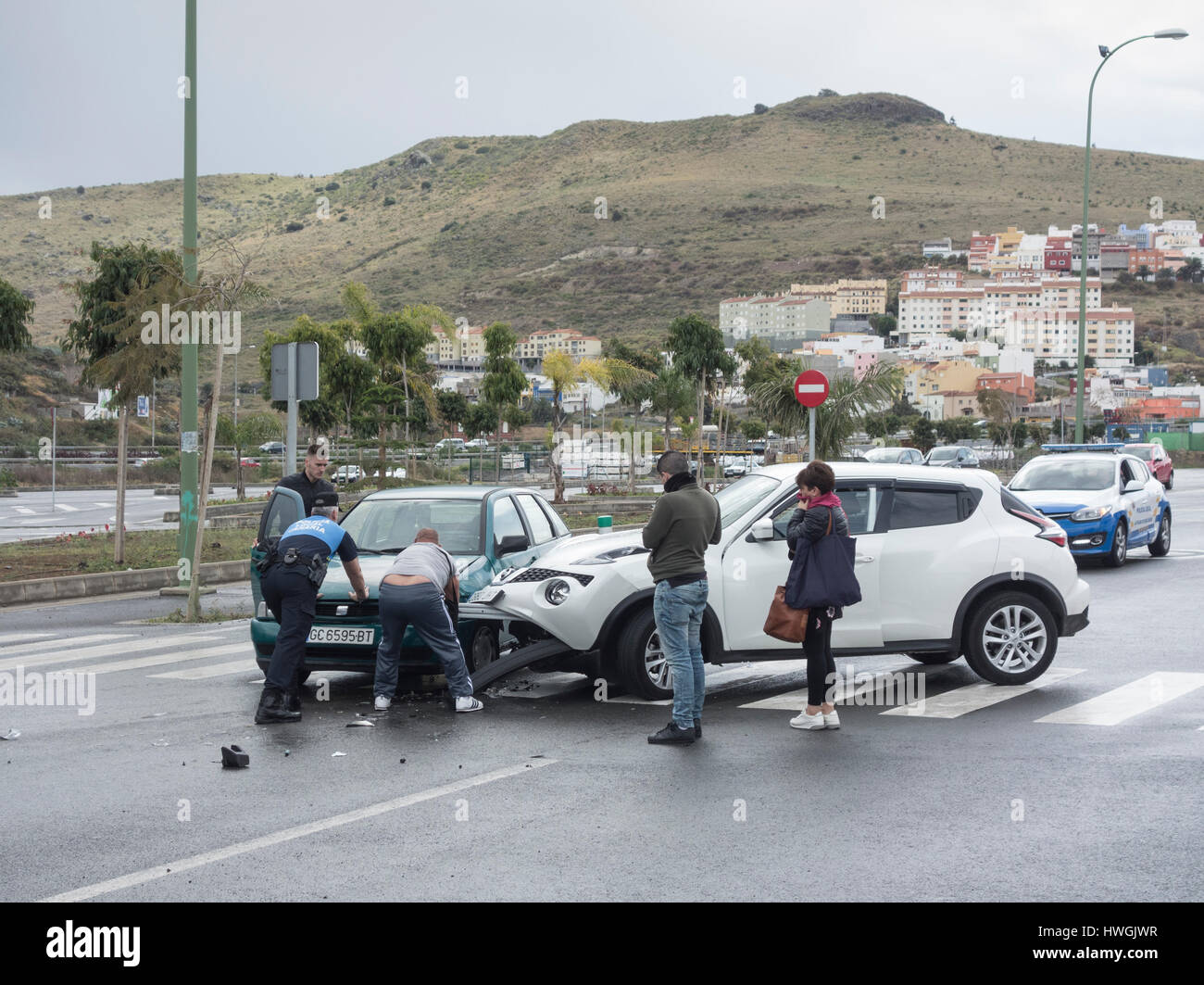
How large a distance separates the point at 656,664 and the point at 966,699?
2.29 meters

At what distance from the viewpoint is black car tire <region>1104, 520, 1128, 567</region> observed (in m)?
19.6

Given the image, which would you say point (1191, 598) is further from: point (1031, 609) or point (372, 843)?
point (372, 843)

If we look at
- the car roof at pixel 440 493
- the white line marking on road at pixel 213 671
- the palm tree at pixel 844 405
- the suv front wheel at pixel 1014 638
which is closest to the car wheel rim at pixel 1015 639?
the suv front wheel at pixel 1014 638

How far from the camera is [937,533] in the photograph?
33.0 ft

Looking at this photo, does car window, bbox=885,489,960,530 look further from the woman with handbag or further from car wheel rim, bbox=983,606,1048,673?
the woman with handbag

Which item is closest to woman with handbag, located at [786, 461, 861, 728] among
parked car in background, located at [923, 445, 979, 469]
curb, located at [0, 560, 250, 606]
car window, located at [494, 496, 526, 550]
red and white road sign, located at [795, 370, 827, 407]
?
car window, located at [494, 496, 526, 550]

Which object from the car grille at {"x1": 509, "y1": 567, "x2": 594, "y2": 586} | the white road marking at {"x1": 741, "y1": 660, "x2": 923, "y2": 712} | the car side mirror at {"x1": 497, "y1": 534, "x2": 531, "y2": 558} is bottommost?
the white road marking at {"x1": 741, "y1": 660, "x2": 923, "y2": 712}

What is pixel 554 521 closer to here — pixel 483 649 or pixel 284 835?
pixel 483 649

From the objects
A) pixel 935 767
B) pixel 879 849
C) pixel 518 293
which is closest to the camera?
pixel 879 849

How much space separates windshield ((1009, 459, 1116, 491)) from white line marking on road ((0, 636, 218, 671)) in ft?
42.5

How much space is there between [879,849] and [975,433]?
316 feet

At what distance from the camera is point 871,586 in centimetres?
977

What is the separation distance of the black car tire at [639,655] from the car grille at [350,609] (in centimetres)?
185
